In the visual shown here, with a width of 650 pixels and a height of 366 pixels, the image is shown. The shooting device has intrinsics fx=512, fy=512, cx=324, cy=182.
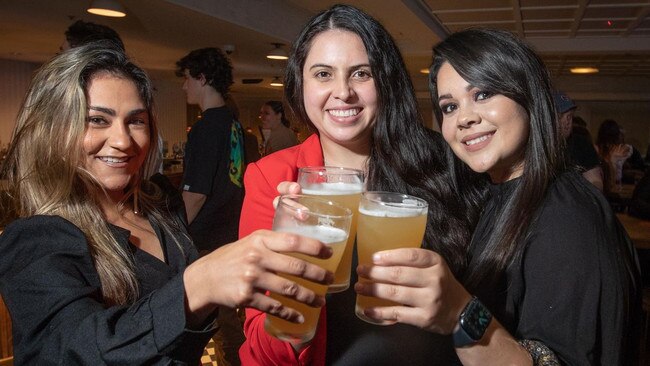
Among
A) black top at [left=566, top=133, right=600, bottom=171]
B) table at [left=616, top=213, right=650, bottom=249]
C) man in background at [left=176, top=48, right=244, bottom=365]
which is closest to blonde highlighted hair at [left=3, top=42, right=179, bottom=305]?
man in background at [left=176, top=48, right=244, bottom=365]

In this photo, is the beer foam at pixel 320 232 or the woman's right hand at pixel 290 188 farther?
the woman's right hand at pixel 290 188

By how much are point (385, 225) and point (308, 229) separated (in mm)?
171

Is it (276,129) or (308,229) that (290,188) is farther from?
(276,129)

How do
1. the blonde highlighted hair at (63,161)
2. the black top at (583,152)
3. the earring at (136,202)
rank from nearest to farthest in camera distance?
the blonde highlighted hair at (63,161) < the earring at (136,202) < the black top at (583,152)

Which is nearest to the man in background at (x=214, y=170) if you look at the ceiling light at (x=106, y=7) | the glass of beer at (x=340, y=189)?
the ceiling light at (x=106, y=7)

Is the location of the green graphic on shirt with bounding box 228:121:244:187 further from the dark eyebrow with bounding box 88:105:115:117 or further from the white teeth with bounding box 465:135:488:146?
the white teeth with bounding box 465:135:488:146

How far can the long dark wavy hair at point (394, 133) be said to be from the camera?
5.30 ft

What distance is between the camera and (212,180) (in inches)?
123

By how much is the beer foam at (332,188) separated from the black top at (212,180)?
2.08 m

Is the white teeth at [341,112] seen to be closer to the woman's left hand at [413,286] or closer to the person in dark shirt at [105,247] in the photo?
the person in dark shirt at [105,247]

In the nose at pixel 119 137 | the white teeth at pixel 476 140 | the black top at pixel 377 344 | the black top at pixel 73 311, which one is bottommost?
the black top at pixel 377 344

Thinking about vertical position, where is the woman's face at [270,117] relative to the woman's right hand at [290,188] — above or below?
above

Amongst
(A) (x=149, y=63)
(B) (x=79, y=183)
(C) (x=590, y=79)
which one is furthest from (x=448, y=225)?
A: (C) (x=590, y=79)

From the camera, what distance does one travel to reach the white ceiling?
6.39m
